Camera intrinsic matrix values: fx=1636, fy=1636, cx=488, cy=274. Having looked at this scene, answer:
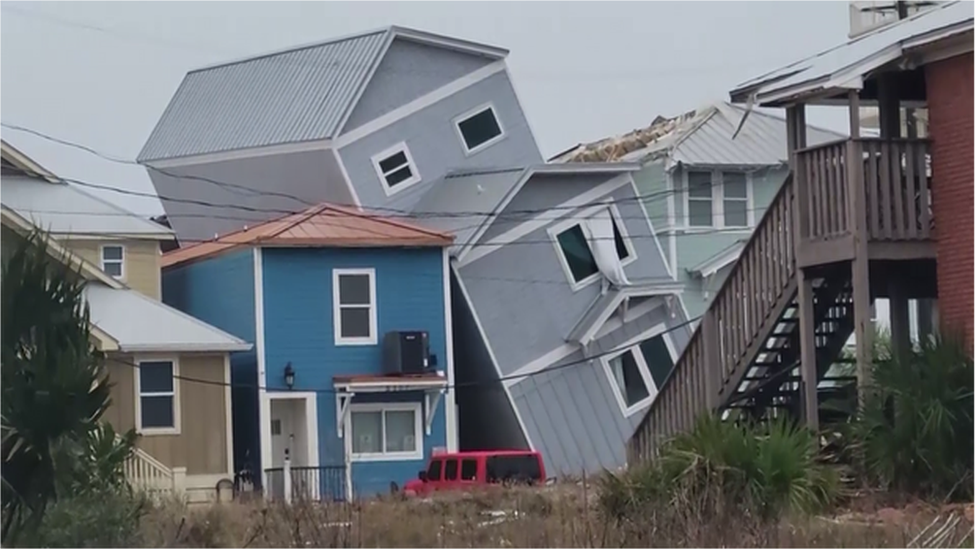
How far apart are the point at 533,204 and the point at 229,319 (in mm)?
6754

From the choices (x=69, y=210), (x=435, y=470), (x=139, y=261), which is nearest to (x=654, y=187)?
(x=435, y=470)

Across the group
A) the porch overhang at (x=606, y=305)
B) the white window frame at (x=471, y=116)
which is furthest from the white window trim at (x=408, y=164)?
the porch overhang at (x=606, y=305)

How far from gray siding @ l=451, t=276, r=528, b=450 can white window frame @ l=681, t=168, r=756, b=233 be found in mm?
6182

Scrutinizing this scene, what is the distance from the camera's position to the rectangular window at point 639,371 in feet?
113

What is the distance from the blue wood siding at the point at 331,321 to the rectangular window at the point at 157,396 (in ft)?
6.08

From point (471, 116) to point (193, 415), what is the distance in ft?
30.4

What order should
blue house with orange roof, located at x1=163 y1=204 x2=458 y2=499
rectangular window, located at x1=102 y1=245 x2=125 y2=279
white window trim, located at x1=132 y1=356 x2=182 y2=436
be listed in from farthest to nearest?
1. rectangular window, located at x1=102 y1=245 x2=125 y2=279
2. blue house with orange roof, located at x1=163 y1=204 x2=458 y2=499
3. white window trim, located at x1=132 y1=356 x2=182 y2=436

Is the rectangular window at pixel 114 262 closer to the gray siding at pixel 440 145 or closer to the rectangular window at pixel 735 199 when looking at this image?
the gray siding at pixel 440 145

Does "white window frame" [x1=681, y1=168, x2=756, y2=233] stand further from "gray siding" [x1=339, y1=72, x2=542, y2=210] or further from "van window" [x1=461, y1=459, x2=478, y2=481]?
"van window" [x1=461, y1=459, x2=478, y2=481]

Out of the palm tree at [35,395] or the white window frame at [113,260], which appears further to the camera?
the white window frame at [113,260]

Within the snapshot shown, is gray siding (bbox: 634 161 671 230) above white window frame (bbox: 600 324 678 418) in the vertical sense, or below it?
above

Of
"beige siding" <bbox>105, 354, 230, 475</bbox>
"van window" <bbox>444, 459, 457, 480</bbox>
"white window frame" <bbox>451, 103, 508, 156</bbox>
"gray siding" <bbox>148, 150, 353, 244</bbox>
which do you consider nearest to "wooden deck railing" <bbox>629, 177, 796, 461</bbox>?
"van window" <bbox>444, 459, 457, 480</bbox>

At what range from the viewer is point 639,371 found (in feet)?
115

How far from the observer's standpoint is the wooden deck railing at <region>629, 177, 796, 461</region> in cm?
1609
